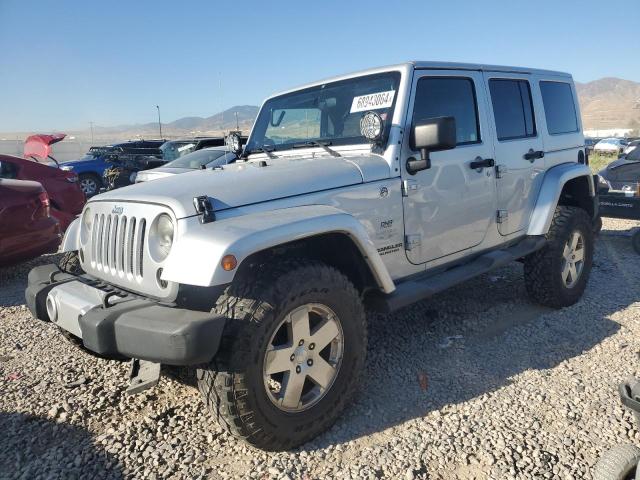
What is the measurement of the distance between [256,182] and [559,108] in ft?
11.7

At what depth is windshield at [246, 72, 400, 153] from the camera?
10.7 ft

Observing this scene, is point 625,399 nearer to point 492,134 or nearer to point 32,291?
point 492,134

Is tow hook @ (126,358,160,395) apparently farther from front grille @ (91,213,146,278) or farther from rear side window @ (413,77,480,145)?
rear side window @ (413,77,480,145)

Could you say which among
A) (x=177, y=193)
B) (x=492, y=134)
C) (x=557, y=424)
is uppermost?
(x=492, y=134)

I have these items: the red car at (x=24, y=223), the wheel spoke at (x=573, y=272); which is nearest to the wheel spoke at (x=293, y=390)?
the wheel spoke at (x=573, y=272)

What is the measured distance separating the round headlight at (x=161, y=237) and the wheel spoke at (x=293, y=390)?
2.93 feet

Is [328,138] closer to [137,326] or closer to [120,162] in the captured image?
[137,326]

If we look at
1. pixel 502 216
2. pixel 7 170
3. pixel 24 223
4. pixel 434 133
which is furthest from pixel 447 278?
pixel 7 170

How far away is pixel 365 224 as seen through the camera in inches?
114

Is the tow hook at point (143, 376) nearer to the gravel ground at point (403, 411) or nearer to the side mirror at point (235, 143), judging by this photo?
the gravel ground at point (403, 411)

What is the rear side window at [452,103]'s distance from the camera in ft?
10.9

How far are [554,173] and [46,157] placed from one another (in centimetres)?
881

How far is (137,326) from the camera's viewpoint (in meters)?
2.14

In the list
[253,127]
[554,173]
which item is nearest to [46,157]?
[253,127]
